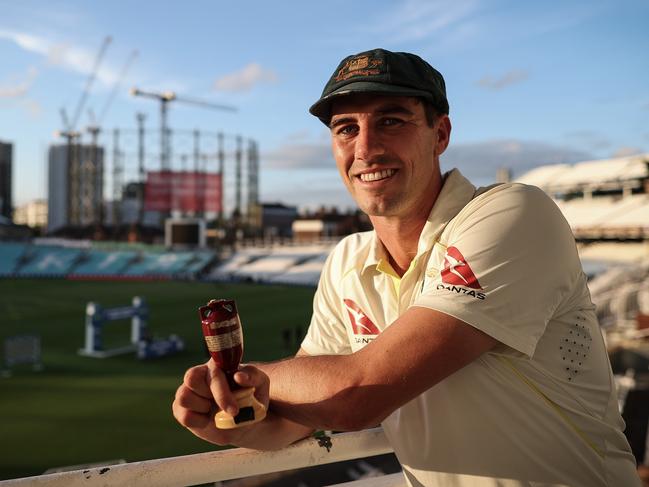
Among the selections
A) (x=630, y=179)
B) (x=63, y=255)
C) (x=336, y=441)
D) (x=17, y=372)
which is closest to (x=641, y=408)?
(x=336, y=441)

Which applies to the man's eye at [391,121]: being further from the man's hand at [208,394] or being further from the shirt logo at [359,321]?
the man's hand at [208,394]

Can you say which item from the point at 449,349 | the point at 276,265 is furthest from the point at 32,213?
the point at 449,349

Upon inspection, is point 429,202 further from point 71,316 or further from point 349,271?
point 71,316

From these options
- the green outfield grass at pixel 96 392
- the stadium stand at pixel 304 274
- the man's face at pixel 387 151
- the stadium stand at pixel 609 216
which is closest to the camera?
the man's face at pixel 387 151

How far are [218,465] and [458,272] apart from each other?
38.4 inches

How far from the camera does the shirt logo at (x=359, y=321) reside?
2062mm

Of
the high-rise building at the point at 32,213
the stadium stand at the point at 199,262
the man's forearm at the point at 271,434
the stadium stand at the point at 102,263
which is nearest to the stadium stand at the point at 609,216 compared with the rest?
the stadium stand at the point at 199,262

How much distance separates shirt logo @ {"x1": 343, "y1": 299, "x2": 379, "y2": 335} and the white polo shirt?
1.04 ft

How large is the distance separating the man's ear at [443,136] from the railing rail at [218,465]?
105 centimetres

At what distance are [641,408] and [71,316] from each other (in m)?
22.4

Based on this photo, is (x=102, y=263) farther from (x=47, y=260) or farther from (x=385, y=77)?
(x=385, y=77)

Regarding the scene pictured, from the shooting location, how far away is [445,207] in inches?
76.4

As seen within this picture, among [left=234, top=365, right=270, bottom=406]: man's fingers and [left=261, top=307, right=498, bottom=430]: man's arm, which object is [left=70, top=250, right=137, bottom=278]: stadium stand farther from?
[left=261, top=307, right=498, bottom=430]: man's arm

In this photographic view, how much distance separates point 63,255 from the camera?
199 ft
